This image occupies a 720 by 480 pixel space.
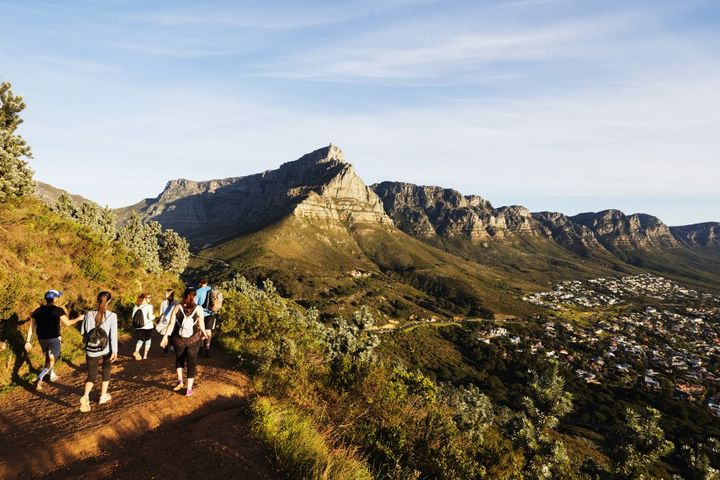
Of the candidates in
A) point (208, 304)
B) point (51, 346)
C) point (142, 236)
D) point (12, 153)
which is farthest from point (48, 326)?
point (142, 236)

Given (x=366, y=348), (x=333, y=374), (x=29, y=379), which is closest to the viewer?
(x=29, y=379)

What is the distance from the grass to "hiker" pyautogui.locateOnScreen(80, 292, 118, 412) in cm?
350

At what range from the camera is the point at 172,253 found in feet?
146

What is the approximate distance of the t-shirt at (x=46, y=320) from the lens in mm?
8273

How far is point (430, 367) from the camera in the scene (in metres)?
91.2

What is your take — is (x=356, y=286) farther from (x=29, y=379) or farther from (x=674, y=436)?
(x=29, y=379)

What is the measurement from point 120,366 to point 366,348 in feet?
29.1

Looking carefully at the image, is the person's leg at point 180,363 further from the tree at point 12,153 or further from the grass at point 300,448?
the tree at point 12,153

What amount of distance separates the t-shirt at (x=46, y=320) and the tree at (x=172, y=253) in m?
38.7

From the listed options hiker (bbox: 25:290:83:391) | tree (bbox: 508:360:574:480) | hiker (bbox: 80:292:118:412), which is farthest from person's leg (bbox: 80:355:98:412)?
tree (bbox: 508:360:574:480)

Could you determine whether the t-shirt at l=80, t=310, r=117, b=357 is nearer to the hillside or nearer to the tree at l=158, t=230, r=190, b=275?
the hillside

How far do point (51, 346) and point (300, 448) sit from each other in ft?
23.0

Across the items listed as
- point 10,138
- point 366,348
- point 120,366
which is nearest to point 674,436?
point 366,348

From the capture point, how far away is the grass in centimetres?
522
